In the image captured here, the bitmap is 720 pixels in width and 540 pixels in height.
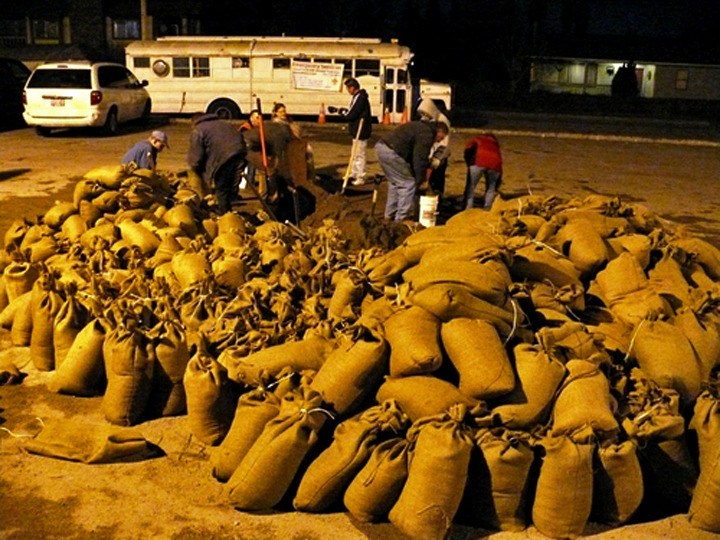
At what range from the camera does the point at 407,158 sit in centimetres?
938

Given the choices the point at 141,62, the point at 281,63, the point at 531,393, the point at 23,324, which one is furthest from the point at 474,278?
the point at 141,62

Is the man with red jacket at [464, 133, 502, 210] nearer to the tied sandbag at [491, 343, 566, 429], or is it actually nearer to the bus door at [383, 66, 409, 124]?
the tied sandbag at [491, 343, 566, 429]

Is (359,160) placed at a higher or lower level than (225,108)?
lower

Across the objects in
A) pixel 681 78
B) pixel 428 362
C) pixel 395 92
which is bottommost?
pixel 428 362

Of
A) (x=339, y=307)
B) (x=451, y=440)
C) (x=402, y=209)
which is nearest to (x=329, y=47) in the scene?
(x=402, y=209)

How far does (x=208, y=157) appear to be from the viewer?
927 centimetres

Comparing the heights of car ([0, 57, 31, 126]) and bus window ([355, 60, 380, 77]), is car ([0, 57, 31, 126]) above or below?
below

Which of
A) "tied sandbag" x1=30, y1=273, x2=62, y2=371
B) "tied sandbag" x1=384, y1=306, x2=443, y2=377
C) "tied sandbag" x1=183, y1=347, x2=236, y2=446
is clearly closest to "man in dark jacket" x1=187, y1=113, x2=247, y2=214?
"tied sandbag" x1=30, y1=273, x2=62, y2=371

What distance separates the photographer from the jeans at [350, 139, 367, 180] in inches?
493

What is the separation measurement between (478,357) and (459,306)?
0.38 m

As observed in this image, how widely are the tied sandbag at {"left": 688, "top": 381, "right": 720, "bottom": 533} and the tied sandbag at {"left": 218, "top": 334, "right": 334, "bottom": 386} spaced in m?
2.12

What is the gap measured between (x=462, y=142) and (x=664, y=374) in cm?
1601

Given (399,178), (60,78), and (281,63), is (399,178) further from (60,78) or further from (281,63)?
(281,63)

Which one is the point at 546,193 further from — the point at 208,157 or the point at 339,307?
the point at 339,307
